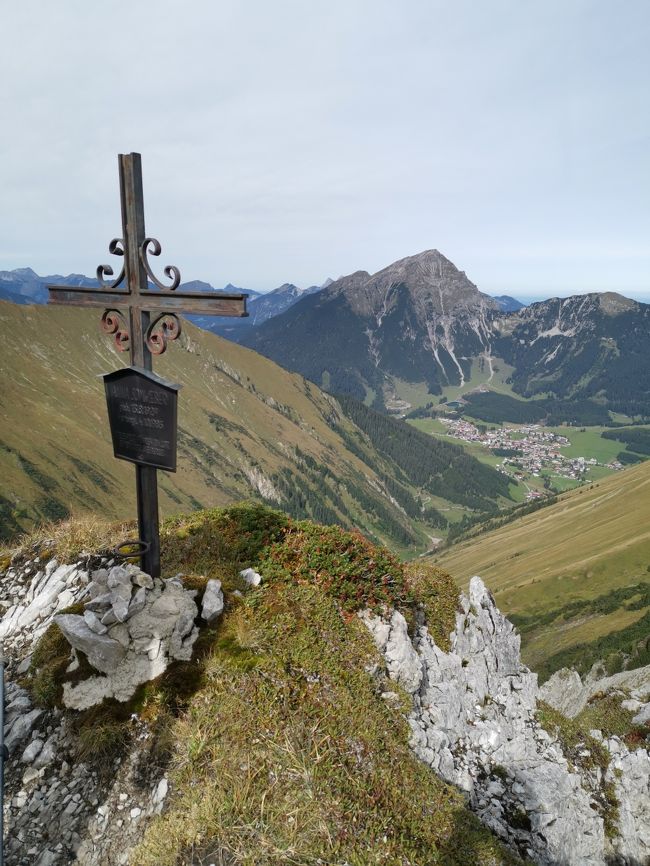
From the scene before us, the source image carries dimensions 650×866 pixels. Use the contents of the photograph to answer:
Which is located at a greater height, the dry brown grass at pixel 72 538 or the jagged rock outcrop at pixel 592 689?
the dry brown grass at pixel 72 538

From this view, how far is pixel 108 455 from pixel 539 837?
16562 cm

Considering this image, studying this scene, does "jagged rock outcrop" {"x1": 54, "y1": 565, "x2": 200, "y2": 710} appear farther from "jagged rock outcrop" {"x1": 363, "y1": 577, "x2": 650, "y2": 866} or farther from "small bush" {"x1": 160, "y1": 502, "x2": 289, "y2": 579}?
"jagged rock outcrop" {"x1": 363, "y1": 577, "x2": 650, "y2": 866}

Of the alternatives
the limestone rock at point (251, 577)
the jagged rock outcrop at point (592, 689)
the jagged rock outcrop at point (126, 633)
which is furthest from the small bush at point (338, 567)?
the jagged rock outcrop at point (592, 689)

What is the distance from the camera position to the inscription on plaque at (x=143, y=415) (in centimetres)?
917

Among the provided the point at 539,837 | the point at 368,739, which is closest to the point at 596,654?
the point at 539,837

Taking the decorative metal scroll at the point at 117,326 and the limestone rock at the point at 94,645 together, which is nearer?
the limestone rock at the point at 94,645

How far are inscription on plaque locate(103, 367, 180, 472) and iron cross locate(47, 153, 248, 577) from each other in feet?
1.24

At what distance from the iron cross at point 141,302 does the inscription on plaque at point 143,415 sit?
0.38 m

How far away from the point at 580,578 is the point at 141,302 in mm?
117156

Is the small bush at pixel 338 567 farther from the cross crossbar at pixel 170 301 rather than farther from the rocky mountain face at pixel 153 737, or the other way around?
the cross crossbar at pixel 170 301

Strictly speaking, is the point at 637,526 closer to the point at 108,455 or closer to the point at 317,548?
the point at 317,548

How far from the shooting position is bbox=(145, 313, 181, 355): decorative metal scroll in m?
9.05

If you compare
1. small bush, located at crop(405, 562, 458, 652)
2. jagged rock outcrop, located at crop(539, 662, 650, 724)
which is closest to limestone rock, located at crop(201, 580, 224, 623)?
small bush, located at crop(405, 562, 458, 652)

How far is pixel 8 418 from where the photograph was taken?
463ft
